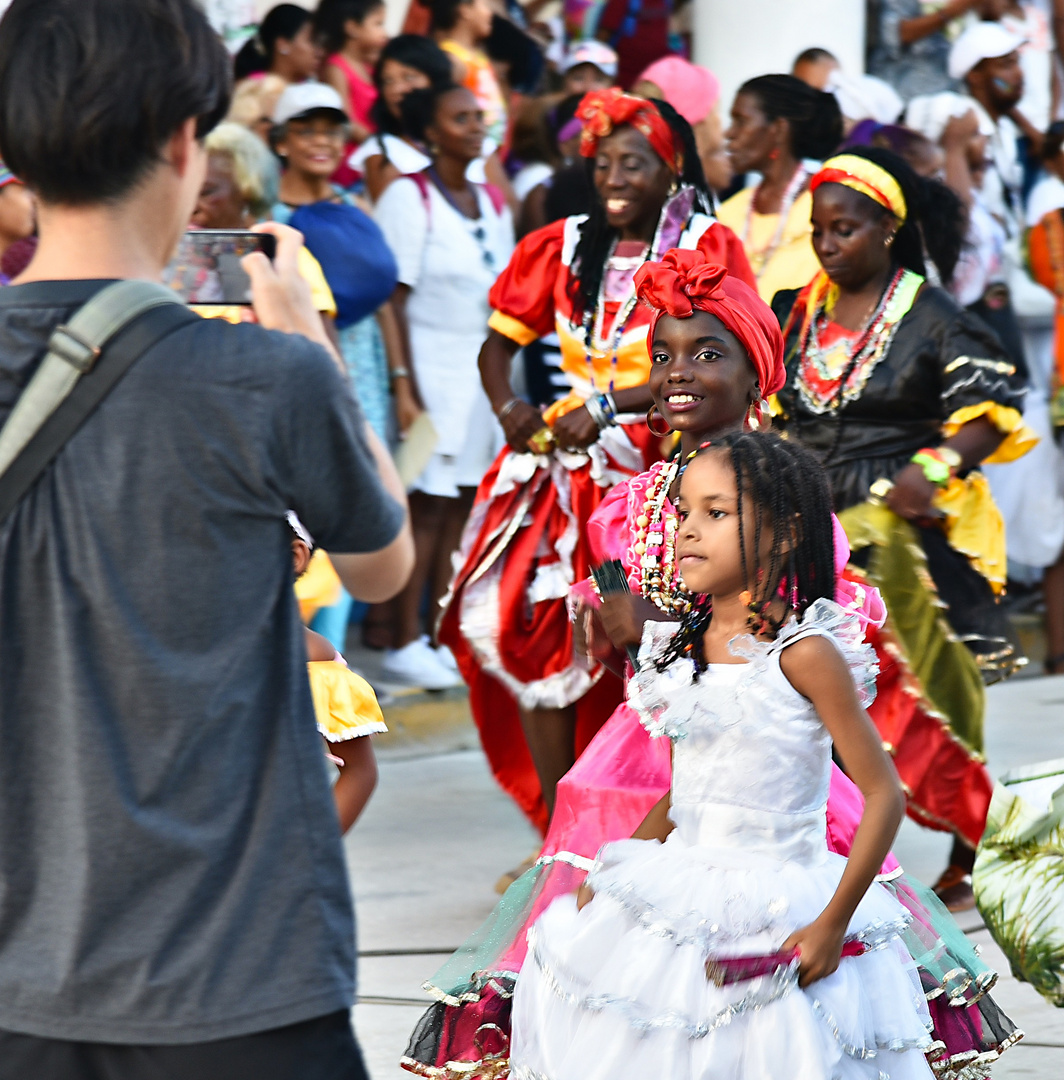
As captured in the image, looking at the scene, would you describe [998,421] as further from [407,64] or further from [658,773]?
[407,64]

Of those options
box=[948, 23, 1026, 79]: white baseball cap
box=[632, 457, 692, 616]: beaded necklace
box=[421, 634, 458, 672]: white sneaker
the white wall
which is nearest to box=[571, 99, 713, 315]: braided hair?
box=[632, 457, 692, 616]: beaded necklace

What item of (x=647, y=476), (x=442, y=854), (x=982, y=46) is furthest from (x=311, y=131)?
(x=982, y=46)

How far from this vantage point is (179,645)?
179cm

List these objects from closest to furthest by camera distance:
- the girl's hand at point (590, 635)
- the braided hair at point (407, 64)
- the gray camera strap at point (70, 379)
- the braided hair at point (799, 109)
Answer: the gray camera strap at point (70, 379), the girl's hand at point (590, 635), the braided hair at point (799, 109), the braided hair at point (407, 64)

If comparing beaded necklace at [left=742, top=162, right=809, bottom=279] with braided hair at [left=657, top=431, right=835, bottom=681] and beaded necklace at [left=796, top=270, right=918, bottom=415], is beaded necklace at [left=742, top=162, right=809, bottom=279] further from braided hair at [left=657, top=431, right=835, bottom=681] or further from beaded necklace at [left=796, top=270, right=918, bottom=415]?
braided hair at [left=657, top=431, right=835, bottom=681]

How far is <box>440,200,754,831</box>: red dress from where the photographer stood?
4.83 meters

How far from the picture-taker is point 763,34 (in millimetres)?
9141

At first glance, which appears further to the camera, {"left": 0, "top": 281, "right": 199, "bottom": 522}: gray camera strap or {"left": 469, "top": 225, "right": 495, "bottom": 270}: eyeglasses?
{"left": 469, "top": 225, "right": 495, "bottom": 270}: eyeglasses

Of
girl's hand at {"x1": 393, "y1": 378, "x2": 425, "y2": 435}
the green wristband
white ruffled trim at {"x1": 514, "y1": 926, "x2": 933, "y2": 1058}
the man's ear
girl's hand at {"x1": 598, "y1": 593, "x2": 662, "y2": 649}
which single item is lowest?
girl's hand at {"x1": 393, "y1": 378, "x2": 425, "y2": 435}

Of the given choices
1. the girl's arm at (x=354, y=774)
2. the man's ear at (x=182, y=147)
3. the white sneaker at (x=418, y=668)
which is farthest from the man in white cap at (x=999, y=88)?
the man's ear at (x=182, y=147)

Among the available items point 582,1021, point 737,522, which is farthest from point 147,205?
point 582,1021

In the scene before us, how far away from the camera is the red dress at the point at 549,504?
483cm

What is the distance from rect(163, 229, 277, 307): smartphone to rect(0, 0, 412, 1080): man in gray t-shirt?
0.53ft

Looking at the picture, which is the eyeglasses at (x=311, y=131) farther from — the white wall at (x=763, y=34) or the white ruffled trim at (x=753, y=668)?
the white ruffled trim at (x=753, y=668)
